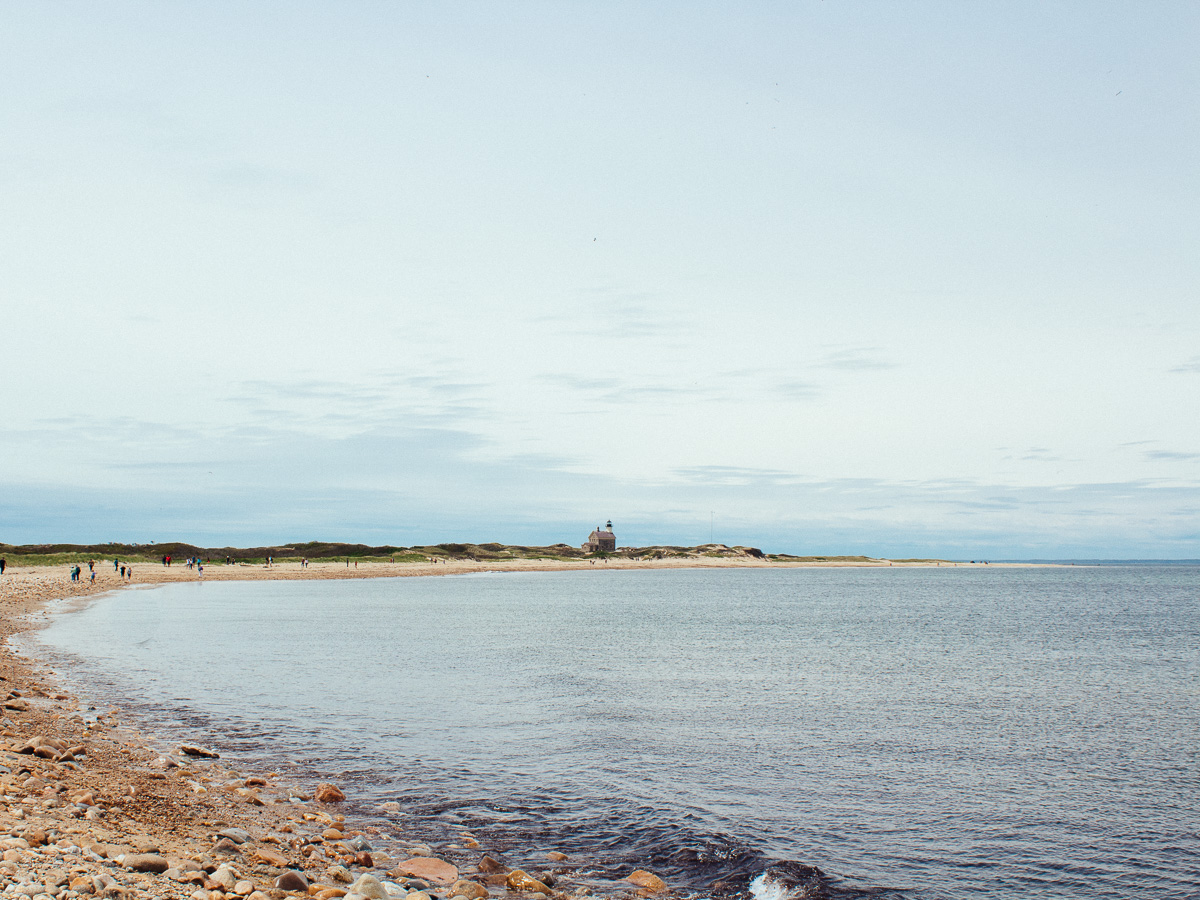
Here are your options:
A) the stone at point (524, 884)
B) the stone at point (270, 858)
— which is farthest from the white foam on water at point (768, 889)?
the stone at point (270, 858)

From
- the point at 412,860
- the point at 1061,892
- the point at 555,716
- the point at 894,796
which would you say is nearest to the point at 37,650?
the point at 555,716

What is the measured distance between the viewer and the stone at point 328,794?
50.7 ft

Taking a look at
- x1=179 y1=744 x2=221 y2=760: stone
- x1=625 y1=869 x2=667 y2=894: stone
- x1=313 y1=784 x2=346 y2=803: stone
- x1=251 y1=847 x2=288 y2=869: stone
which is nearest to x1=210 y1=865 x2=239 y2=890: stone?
x1=251 y1=847 x2=288 y2=869: stone

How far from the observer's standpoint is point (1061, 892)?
12352mm

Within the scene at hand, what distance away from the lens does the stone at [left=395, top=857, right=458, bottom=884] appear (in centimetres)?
1181

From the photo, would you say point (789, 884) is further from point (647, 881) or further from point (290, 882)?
point (290, 882)

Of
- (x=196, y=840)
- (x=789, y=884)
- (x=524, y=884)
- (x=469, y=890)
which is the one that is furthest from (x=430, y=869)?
(x=789, y=884)

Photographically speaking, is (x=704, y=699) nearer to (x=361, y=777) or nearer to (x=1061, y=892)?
(x=361, y=777)

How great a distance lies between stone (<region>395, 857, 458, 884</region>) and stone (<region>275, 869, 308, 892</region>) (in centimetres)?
198

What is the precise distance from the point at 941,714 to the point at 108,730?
75.2 ft

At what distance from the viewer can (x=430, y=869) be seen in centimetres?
1210

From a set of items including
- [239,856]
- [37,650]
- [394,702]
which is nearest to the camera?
[239,856]

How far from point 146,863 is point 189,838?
2.23m

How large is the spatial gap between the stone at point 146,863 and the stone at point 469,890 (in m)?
3.62
